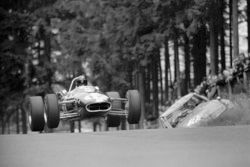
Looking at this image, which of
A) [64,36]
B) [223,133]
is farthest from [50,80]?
[223,133]

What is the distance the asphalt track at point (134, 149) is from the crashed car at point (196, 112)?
453cm

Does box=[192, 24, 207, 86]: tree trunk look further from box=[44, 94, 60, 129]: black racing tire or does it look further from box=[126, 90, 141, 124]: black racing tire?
box=[44, 94, 60, 129]: black racing tire

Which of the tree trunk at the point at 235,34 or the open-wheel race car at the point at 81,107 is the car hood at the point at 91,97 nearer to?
the open-wheel race car at the point at 81,107

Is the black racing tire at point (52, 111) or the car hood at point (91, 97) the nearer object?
the car hood at point (91, 97)

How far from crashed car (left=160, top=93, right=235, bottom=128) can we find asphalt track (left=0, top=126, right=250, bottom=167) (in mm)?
4526

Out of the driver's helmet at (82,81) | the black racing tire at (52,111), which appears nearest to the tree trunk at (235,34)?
the driver's helmet at (82,81)

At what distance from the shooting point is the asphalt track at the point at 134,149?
9.49 m

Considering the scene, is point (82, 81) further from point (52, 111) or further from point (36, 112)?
point (36, 112)

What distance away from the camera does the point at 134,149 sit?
11.1 m

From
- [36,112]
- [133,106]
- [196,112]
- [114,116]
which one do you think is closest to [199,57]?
[196,112]

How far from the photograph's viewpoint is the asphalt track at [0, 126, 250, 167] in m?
9.49

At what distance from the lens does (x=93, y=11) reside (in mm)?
37750

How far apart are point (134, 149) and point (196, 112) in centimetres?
906

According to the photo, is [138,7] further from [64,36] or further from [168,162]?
[168,162]
